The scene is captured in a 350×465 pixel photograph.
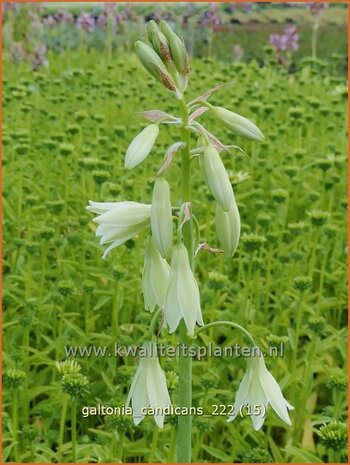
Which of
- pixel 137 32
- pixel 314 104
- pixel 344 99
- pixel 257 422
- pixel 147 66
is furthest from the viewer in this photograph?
pixel 137 32

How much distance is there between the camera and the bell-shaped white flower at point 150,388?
207cm

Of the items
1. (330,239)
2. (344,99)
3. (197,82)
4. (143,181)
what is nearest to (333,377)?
(330,239)

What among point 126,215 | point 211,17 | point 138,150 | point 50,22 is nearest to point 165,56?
point 138,150

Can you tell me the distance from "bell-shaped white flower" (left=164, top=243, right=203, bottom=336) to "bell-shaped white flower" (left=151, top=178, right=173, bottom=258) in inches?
2.4

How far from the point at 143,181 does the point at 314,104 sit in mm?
1749

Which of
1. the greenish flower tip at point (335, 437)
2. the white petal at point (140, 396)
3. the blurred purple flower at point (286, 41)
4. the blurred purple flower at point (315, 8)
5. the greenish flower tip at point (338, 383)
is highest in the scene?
the blurred purple flower at point (315, 8)

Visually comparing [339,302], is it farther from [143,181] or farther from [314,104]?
[314,104]

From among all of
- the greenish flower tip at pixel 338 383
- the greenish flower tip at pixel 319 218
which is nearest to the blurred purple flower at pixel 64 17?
the greenish flower tip at pixel 319 218

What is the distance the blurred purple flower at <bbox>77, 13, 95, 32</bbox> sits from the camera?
35.1 ft

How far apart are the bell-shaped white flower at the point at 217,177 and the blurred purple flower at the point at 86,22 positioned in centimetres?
927

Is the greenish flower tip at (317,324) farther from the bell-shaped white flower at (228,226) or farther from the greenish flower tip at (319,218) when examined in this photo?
the bell-shaped white flower at (228,226)

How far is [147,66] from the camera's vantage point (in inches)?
76.2

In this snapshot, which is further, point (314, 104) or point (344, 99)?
point (344, 99)

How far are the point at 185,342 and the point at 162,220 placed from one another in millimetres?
367
